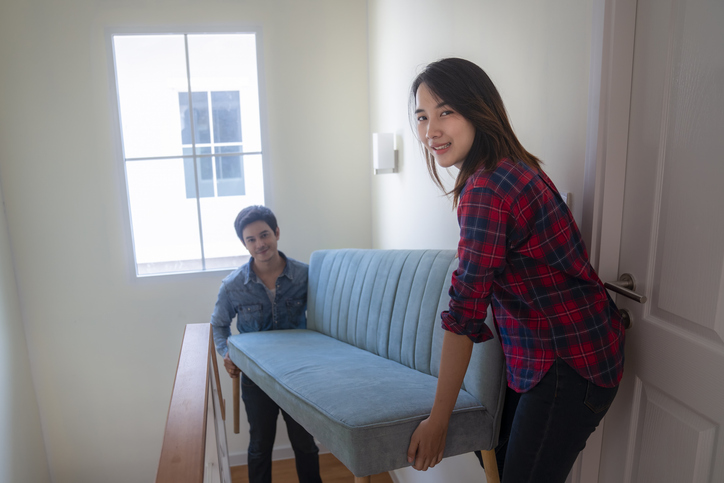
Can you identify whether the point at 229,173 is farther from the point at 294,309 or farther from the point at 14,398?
the point at 14,398

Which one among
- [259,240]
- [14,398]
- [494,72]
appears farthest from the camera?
[14,398]

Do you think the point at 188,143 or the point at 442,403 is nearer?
the point at 442,403

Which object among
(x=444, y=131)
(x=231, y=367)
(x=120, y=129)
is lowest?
(x=231, y=367)

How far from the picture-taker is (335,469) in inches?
122

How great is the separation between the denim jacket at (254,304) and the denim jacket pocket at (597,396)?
156 cm

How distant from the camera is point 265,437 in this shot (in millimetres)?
2156

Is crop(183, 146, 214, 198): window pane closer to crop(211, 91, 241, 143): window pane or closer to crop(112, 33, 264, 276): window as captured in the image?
crop(112, 33, 264, 276): window

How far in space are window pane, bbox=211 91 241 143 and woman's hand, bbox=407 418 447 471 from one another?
238 cm

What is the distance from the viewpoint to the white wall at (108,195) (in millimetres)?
2748

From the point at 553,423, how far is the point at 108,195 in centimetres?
273

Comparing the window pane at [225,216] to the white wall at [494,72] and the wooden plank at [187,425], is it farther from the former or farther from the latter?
the wooden plank at [187,425]

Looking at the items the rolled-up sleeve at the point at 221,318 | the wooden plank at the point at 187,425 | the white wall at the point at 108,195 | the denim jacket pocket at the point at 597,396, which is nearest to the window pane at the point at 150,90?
the white wall at the point at 108,195

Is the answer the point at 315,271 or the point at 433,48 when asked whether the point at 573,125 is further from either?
the point at 315,271

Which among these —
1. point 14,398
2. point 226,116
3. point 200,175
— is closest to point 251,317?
point 200,175
